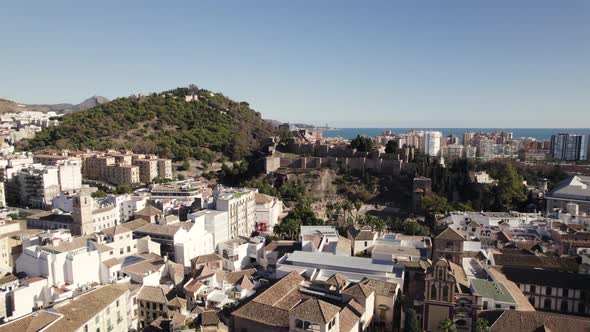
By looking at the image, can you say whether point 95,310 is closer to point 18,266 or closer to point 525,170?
point 18,266

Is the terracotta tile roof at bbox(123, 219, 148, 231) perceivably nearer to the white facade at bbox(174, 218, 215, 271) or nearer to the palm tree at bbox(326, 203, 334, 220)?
the white facade at bbox(174, 218, 215, 271)

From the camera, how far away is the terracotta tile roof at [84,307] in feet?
39.8

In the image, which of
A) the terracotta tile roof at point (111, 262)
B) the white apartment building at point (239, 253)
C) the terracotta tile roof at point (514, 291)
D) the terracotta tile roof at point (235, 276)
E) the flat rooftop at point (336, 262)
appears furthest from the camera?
the white apartment building at point (239, 253)

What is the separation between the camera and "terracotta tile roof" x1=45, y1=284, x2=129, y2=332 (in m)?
12.1

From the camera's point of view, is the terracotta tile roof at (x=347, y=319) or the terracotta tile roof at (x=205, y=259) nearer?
the terracotta tile roof at (x=347, y=319)

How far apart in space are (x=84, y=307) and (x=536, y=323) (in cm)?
1408

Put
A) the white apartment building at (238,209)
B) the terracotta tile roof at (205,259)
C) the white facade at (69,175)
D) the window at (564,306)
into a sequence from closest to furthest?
1. the window at (564,306)
2. the terracotta tile roof at (205,259)
3. the white apartment building at (238,209)
4. the white facade at (69,175)

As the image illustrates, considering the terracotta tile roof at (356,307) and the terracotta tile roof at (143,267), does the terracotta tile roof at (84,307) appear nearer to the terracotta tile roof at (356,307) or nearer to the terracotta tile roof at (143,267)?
the terracotta tile roof at (143,267)

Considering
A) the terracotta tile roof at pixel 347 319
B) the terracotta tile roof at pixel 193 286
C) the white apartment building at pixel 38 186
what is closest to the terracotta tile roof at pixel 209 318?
the terracotta tile roof at pixel 193 286

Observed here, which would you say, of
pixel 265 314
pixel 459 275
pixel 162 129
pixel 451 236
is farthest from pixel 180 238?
pixel 162 129

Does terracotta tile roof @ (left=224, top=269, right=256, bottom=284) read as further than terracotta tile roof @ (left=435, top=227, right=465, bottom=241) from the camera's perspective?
Yes

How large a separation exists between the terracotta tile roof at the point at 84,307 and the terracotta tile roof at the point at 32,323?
285 millimetres

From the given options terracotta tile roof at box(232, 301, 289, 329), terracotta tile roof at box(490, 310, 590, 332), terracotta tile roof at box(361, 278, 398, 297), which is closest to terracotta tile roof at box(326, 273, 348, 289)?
terracotta tile roof at box(361, 278, 398, 297)

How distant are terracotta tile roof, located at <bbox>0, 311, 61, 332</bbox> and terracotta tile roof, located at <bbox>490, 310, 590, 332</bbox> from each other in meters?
13.2
